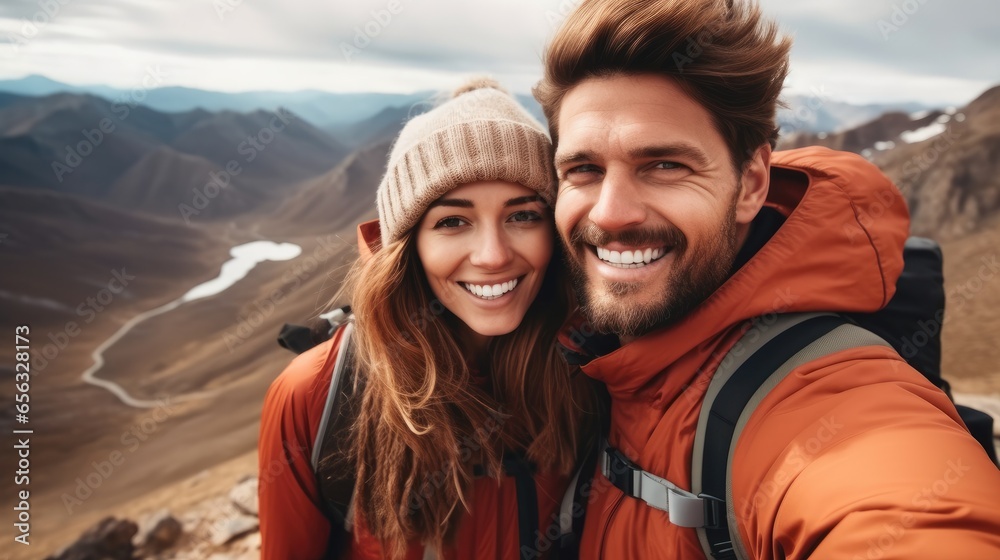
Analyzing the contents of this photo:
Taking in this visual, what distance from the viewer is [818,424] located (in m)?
1.36

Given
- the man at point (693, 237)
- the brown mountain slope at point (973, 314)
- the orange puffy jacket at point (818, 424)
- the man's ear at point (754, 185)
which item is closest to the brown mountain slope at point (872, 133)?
the brown mountain slope at point (973, 314)

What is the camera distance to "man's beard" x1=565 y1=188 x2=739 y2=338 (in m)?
1.89

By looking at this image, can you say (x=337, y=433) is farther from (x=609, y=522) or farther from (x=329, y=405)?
(x=609, y=522)

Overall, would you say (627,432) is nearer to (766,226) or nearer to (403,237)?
(766,226)

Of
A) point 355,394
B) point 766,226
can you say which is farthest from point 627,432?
point 355,394

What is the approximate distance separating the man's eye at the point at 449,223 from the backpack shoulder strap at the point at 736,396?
42.6 inches

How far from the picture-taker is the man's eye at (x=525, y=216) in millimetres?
2205

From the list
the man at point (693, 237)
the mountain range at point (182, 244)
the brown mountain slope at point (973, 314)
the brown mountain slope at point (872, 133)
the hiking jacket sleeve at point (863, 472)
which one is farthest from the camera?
the brown mountain slope at point (872, 133)

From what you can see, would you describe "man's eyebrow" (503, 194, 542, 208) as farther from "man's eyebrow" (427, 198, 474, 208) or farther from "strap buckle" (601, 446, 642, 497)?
"strap buckle" (601, 446, 642, 497)

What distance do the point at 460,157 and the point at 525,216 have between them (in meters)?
0.36

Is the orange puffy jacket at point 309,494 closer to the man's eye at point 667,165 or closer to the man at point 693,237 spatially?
the man at point 693,237

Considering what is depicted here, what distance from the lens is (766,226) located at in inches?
80.4

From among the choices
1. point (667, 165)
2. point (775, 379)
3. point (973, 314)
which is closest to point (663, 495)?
point (775, 379)

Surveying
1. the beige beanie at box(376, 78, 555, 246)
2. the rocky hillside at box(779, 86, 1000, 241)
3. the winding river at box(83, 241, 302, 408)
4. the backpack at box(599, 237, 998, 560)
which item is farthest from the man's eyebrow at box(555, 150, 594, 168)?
the winding river at box(83, 241, 302, 408)
